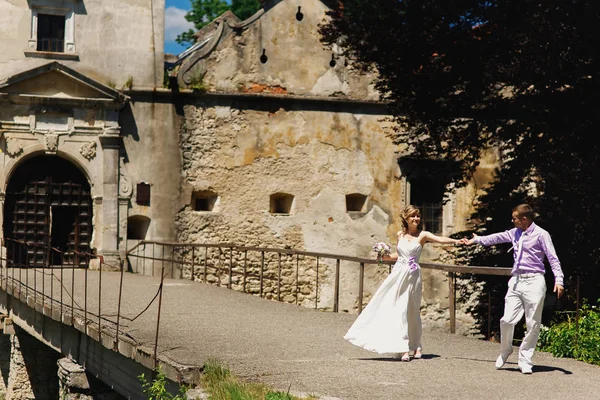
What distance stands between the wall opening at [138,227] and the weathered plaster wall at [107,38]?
9.19 feet

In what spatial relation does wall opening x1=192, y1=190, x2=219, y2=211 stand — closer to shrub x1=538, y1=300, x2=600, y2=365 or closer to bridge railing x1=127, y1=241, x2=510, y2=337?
bridge railing x1=127, y1=241, x2=510, y2=337

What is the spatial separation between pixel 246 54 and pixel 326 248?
4.53 meters

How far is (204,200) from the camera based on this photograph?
20750 millimetres

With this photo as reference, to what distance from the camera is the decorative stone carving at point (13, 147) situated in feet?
62.1

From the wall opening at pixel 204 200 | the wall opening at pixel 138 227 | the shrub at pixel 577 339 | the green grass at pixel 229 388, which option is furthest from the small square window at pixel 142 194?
the green grass at pixel 229 388

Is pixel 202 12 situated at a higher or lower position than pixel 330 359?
higher

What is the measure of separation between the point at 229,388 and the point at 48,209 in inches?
525

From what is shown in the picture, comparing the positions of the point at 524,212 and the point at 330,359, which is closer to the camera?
the point at 524,212

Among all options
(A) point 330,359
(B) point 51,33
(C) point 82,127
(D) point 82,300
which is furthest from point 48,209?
(A) point 330,359

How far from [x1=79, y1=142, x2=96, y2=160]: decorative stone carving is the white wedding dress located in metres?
12.1

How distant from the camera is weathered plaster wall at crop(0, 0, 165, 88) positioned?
19.2 meters

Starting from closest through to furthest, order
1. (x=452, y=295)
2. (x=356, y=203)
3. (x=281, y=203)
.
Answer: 1. (x=452, y=295)
2. (x=281, y=203)
3. (x=356, y=203)

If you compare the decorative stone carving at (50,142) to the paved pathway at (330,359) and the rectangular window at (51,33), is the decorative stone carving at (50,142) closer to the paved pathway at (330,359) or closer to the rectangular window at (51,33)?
the rectangular window at (51,33)

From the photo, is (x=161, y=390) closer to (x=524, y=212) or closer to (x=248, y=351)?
(x=248, y=351)
